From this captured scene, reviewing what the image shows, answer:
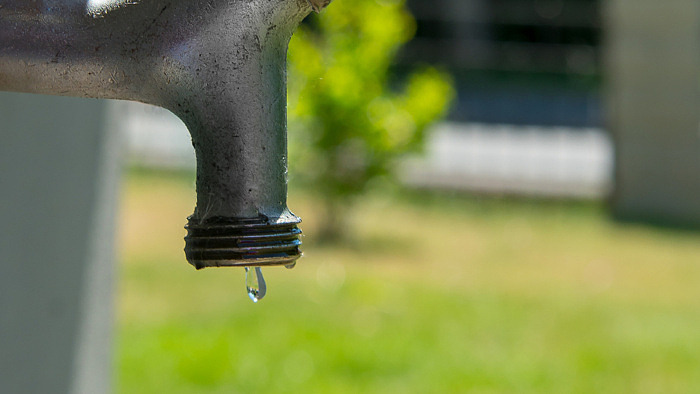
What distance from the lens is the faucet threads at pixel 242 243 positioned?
34.9 inches

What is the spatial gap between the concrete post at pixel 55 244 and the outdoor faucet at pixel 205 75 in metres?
0.49

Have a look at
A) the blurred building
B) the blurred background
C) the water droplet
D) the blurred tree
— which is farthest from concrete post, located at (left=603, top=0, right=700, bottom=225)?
the blurred building

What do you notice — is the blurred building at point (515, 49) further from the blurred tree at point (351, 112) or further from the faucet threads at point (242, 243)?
the faucet threads at point (242, 243)

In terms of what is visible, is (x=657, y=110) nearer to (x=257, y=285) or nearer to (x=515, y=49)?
(x=257, y=285)

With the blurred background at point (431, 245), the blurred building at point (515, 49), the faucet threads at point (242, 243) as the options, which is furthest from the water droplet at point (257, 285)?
the blurred building at point (515, 49)

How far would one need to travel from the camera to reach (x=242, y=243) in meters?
0.89

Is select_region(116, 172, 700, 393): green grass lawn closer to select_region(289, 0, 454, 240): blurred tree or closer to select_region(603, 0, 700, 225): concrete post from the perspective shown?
select_region(289, 0, 454, 240): blurred tree

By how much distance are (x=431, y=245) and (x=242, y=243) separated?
5.21m

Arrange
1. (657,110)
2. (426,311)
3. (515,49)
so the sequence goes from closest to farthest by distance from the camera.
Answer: (426,311) < (657,110) < (515,49)

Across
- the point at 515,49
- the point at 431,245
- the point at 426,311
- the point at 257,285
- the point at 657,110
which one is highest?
the point at 515,49

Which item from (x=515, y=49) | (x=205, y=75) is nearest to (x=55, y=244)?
(x=205, y=75)

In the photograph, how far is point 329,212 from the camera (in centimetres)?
611

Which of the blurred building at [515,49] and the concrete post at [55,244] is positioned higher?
the blurred building at [515,49]

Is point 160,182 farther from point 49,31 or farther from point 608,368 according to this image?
point 49,31
